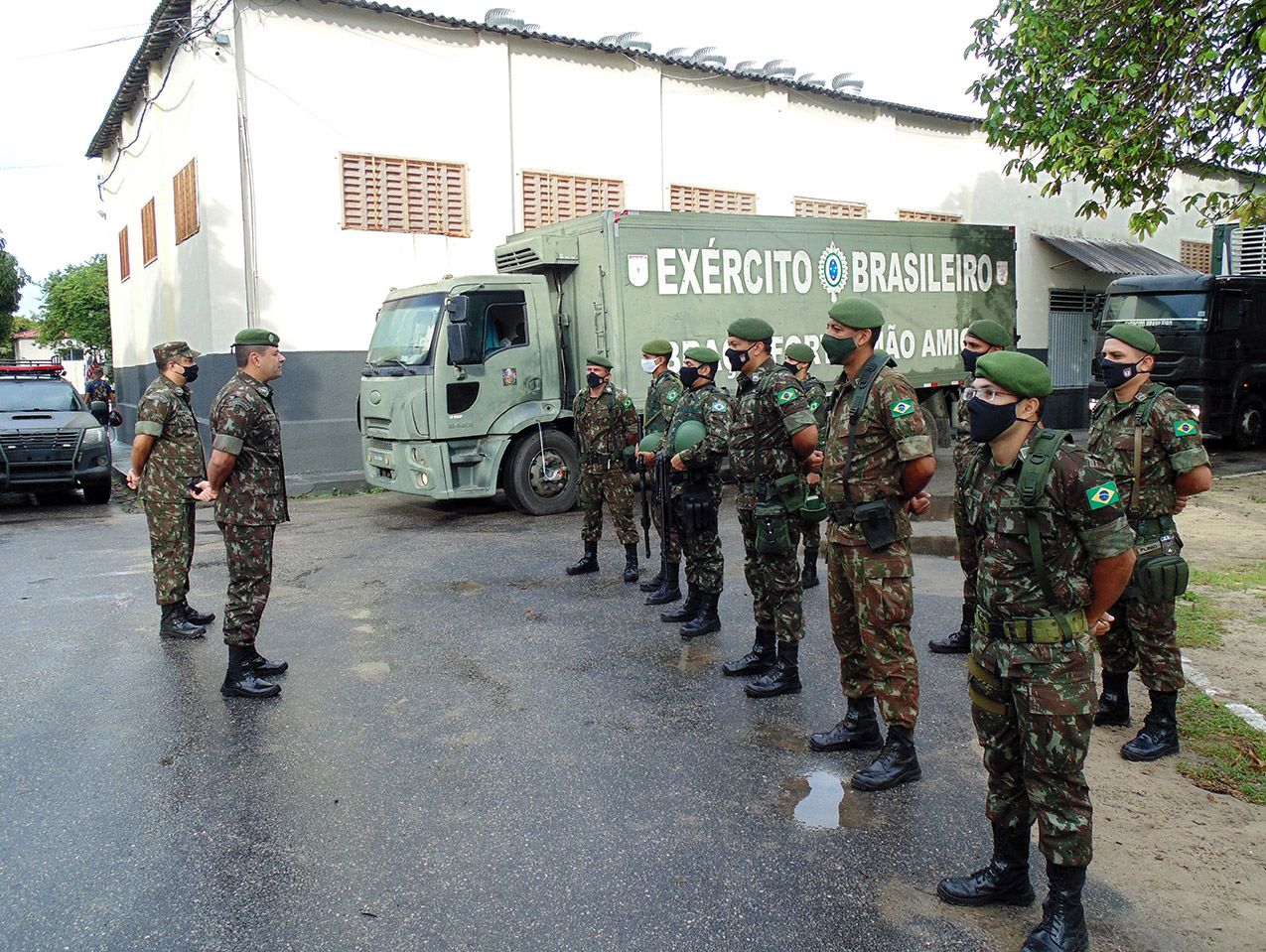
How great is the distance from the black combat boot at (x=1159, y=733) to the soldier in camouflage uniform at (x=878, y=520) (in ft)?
3.27

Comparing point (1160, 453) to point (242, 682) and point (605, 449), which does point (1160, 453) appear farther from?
point (242, 682)

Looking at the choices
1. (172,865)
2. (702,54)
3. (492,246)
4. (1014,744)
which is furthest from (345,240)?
(1014,744)

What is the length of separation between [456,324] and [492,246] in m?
4.82

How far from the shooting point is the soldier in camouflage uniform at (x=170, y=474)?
19.1 feet

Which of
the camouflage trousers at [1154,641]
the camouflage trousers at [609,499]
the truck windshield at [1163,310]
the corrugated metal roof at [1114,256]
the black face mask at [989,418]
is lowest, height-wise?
the camouflage trousers at [1154,641]

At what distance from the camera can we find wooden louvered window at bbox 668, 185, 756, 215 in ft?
50.7

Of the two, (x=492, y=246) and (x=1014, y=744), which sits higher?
(x=492, y=246)

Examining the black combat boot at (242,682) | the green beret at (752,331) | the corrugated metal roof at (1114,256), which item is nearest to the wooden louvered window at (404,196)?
the black combat boot at (242,682)

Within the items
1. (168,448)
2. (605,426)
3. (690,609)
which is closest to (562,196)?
(605,426)

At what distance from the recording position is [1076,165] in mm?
8672

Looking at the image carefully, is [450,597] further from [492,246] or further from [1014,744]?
[492,246]

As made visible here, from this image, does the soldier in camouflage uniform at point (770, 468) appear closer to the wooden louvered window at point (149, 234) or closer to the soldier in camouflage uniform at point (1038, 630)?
the soldier in camouflage uniform at point (1038, 630)

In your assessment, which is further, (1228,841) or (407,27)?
(407,27)

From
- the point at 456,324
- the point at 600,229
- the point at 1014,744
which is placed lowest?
the point at 1014,744
